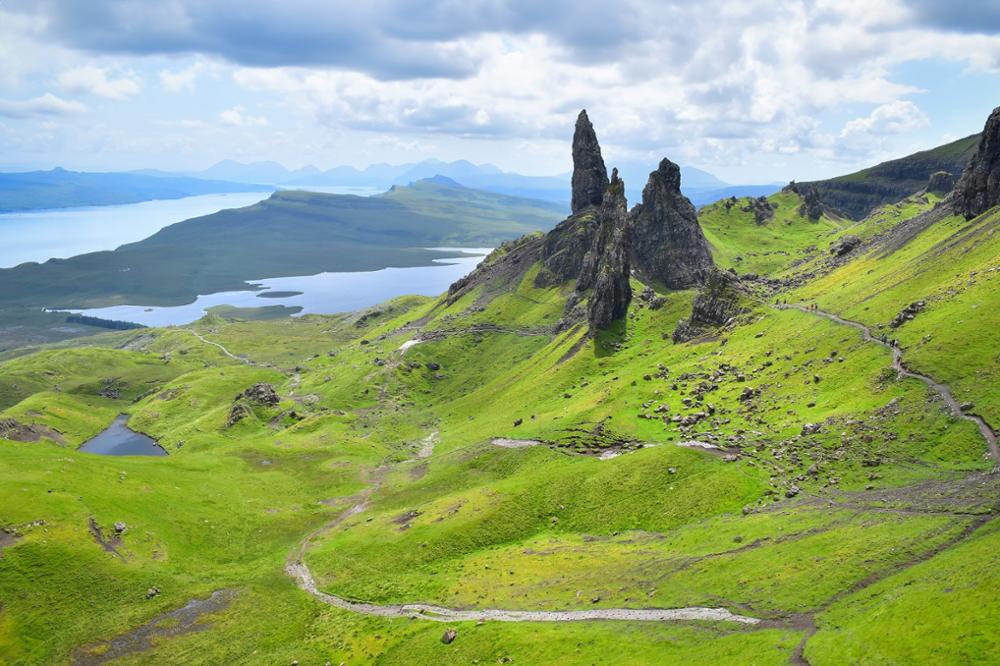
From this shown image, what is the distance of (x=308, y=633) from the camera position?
251 ft

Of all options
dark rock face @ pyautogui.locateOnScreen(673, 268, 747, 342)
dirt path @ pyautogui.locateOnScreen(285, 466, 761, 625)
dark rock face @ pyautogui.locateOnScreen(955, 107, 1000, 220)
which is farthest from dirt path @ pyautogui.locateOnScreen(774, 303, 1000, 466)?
dark rock face @ pyautogui.locateOnScreen(955, 107, 1000, 220)

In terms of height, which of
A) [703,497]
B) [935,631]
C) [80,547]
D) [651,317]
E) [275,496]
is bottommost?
[275,496]


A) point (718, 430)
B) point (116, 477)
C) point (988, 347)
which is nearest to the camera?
point (988, 347)

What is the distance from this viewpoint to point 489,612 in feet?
234

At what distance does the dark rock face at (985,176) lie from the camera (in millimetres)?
145750

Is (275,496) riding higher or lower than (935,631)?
lower

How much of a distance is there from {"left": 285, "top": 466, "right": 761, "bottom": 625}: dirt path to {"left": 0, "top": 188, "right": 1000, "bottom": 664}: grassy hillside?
0.76 metres

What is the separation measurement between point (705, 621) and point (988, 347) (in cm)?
5836

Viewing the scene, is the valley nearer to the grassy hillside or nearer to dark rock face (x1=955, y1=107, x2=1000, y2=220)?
the grassy hillside

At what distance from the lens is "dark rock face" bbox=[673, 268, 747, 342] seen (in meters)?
155

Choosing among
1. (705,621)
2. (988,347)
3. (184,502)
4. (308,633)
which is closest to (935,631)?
(705,621)

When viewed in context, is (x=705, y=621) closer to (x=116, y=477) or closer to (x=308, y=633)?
(x=308, y=633)

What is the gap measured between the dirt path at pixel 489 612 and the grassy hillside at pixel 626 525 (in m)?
0.76

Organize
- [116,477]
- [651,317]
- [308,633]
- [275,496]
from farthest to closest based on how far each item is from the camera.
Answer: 1. [651,317]
2. [275,496]
3. [116,477]
4. [308,633]
